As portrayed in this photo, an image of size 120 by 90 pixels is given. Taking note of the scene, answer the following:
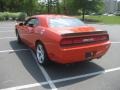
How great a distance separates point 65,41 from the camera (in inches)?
240

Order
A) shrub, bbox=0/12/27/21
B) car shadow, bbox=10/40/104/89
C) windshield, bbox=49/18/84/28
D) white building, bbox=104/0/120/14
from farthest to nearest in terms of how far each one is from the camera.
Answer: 1. white building, bbox=104/0/120/14
2. shrub, bbox=0/12/27/21
3. windshield, bbox=49/18/84/28
4. car shadow, bbox=10/40/104/89

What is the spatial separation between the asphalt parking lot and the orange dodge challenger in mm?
388

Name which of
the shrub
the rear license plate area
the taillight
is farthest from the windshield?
the shrub

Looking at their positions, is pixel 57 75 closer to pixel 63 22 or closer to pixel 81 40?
pixel 81 40

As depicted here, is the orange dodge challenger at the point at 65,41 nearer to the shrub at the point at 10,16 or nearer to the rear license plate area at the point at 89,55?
the rear license plate area at the point at 89,55

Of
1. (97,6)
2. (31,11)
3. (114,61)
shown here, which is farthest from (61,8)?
(114,61)

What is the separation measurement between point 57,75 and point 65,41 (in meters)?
0.92

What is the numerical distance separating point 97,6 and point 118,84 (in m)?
47.6

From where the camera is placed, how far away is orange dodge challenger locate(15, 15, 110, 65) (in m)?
6.08

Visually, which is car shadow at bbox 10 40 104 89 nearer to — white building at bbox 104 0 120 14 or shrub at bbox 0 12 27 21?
shrub at bbox 0 12 27 21

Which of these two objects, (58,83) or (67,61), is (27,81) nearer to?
(58,83)

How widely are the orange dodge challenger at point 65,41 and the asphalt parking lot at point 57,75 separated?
39 centimetres

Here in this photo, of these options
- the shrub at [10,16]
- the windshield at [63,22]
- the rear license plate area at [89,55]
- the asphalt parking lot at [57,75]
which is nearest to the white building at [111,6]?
the shrub at [10,16]

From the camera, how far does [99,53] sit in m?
6.75
